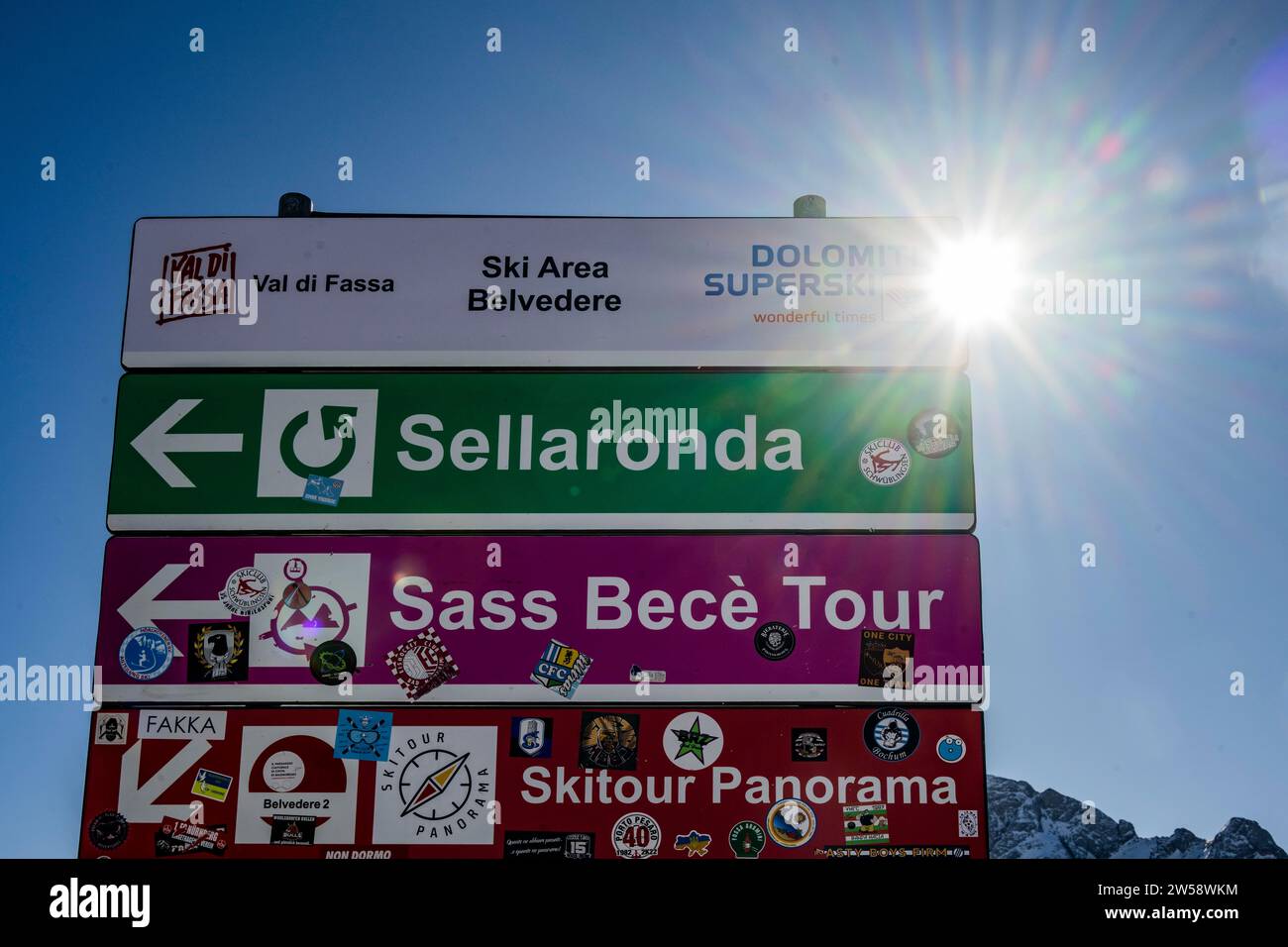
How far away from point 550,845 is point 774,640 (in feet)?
6.50

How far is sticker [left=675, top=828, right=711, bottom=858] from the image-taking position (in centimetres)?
780

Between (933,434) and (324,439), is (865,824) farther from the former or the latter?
(324,439)

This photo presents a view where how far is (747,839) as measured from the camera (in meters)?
7.82

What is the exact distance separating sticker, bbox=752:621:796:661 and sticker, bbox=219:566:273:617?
131 inches

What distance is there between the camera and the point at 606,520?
8500mm

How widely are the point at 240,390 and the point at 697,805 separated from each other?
4407 mm

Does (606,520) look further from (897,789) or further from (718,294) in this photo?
(897,789)

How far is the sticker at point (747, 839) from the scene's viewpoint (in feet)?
25.5

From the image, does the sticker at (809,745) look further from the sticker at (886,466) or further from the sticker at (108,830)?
the sticker at (108,830)

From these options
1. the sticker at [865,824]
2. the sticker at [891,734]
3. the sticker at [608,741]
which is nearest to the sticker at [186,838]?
the sticker at [608,741]

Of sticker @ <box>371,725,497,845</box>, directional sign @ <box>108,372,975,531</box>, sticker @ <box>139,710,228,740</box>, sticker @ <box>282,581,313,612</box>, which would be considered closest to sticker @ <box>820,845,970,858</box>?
directional sign @ <box>108,372,975,531</box>

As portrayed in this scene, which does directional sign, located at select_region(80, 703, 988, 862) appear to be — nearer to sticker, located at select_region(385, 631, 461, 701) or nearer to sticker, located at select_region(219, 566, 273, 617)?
sticker, located at select_region(385, 631, 461, 701)

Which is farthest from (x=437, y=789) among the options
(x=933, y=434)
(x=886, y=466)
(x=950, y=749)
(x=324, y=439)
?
(x=933, y=434)
